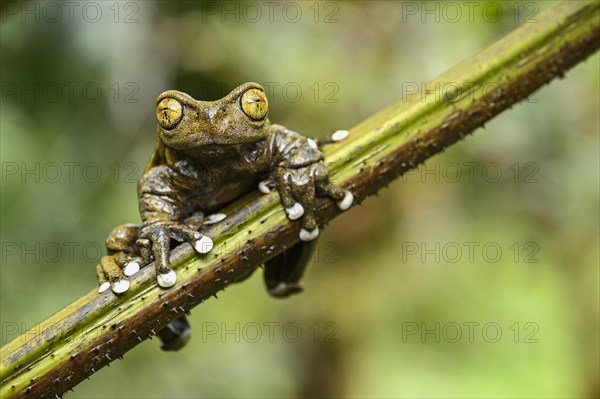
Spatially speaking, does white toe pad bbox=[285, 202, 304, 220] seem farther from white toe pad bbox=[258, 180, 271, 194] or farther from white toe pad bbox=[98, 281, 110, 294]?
white toe pad bbox=[98, 281, 110, 294]

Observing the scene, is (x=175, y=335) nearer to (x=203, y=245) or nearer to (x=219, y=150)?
(x=203, y=245)

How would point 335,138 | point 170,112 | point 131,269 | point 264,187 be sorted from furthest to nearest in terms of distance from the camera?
point 335,138, point 264,187, point 131,269, point 170,112

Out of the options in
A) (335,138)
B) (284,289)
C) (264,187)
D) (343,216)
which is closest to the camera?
(264,187)

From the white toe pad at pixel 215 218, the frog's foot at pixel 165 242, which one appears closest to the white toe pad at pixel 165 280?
the frog's foot at pixel 165 242

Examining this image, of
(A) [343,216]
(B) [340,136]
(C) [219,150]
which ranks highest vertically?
(A) [343,216]

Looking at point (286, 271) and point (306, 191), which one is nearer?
point (306, 191)

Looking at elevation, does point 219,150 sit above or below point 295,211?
above

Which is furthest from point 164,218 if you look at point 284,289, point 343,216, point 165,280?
point 343,216
